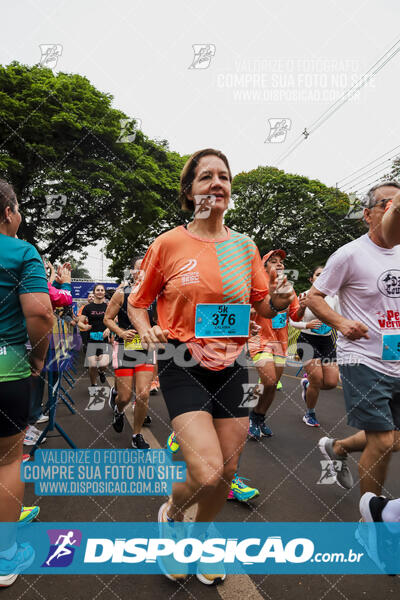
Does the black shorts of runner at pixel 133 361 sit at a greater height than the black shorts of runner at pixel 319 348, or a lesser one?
lesser

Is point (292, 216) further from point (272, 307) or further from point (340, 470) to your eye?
point (272, 307)

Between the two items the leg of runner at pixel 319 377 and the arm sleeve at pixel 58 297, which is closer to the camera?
the arm sleeve at pixel 58 297

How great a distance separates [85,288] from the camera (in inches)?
1107

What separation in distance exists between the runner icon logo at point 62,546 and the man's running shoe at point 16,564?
96 millimetres

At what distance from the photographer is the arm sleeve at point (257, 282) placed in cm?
242

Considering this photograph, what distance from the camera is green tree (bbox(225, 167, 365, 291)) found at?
29172 mm

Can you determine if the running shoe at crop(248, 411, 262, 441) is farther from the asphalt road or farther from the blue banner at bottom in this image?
the blue banner at bottom

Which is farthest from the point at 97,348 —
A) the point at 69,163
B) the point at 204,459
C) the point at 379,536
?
the point at 69,163

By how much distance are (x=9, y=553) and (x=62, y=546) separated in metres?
0.35

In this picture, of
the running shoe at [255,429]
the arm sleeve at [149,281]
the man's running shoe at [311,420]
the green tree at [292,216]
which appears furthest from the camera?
the green tree at [292,216]

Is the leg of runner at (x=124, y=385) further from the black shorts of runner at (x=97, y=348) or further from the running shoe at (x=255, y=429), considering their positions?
the black shorts of runner at (x=97, y=348)

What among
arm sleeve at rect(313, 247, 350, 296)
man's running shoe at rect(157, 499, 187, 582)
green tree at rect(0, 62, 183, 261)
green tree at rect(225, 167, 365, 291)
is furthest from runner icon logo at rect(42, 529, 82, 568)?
green tree at rect(225, 167, 365, 291)

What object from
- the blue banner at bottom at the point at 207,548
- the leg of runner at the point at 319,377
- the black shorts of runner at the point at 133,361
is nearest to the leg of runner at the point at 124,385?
the black shorts of runner at the point at 133,361

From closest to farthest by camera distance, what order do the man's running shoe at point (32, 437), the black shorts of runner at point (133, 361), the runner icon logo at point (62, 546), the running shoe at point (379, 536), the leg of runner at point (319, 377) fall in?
the running shoe at point (379, 536) → the runner icon logo at point (62, 546) → the man's running shoe at point (32, 437) → the black shorts of runner at point (133, 361) → the leg of runner at point (319, 377)
